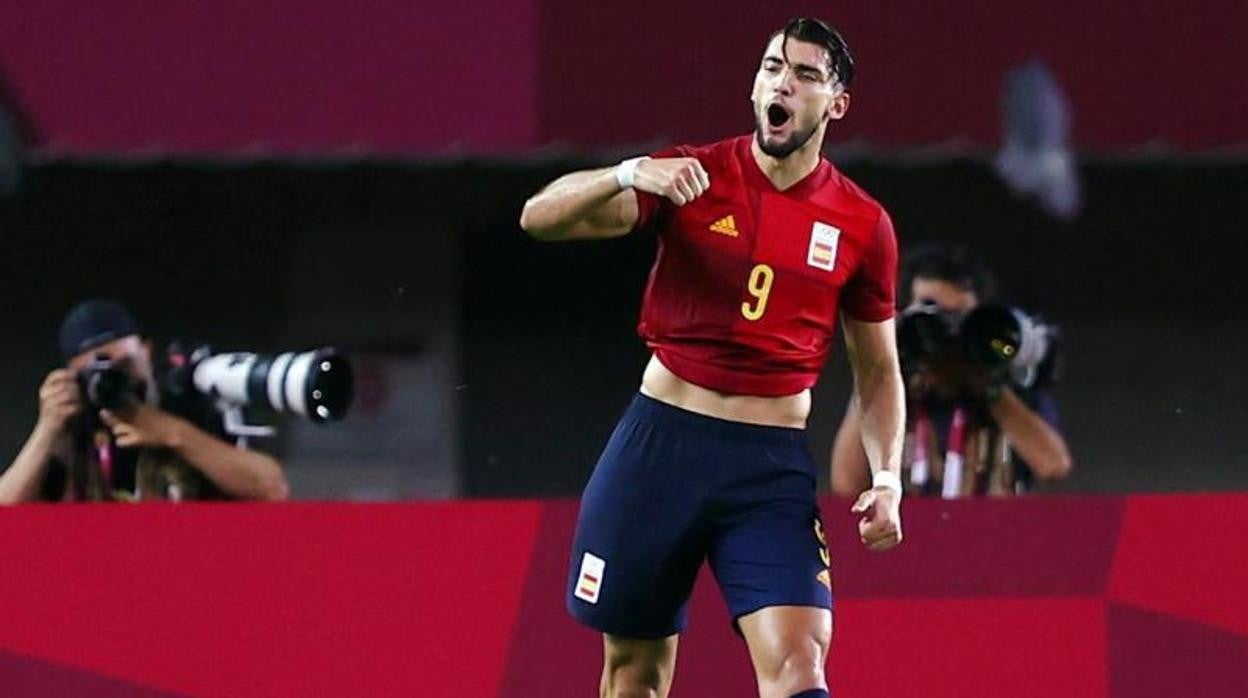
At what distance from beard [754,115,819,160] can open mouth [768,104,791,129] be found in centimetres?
2

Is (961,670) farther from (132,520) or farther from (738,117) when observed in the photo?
(738,117)

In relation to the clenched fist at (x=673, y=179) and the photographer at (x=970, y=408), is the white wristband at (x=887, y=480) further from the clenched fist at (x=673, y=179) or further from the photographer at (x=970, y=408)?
the photographer at (x=970, y=408)

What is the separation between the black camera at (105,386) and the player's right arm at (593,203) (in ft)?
6.00

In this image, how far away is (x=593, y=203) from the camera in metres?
6.53

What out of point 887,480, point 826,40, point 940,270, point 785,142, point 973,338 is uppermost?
point 826,40

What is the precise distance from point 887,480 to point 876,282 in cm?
47

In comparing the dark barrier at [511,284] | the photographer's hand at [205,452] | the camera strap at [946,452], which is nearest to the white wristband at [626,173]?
the photographer's hand at [205,452]

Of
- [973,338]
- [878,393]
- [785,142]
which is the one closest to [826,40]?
[785,142]

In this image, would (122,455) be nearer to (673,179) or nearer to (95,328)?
(95,328)

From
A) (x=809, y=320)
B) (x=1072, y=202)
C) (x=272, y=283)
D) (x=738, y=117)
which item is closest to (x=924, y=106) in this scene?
(x=738, y=117)

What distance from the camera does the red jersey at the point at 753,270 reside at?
6898mm

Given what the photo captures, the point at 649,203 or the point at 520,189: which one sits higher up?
the point at 649,203

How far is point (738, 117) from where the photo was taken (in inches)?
413

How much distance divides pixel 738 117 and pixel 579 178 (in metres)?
3.94
